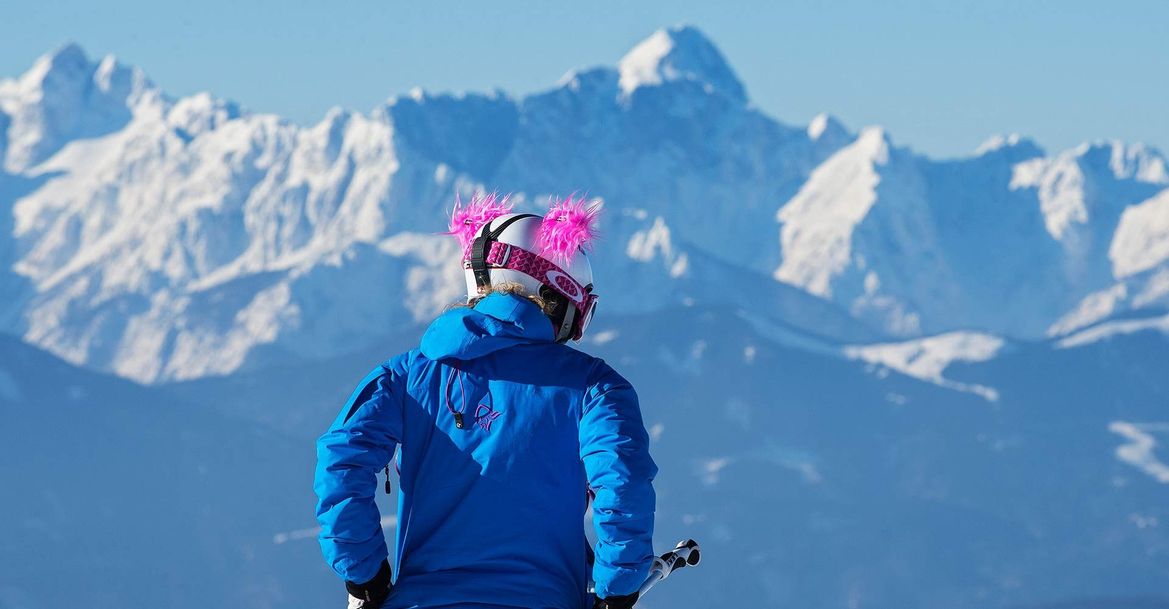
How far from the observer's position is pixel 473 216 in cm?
845

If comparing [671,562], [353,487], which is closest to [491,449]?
[353,487]

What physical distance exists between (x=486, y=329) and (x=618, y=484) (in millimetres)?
1042

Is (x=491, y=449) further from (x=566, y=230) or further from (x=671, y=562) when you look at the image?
(x=566, y=230)

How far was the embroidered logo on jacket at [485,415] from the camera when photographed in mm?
7520

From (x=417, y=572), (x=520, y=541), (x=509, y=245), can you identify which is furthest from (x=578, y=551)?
(x=509, y=245)

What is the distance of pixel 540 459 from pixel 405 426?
649 mm

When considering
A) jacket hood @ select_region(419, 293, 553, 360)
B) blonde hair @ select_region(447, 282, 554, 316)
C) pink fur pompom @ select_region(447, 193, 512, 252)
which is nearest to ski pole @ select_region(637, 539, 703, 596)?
jacket hood @ select_region(419, 293, 553, 360)

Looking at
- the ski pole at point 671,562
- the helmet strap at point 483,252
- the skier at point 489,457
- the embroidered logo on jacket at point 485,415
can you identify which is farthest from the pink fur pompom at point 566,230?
the ski pole at point 671,562

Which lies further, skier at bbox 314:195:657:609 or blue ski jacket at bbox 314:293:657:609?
blue ski jacket at bbox 314:293:657:609

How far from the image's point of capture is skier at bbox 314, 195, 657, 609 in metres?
7.23

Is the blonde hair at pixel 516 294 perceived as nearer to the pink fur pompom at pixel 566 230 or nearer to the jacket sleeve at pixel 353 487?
the pink fur pompom at pixel 566 230

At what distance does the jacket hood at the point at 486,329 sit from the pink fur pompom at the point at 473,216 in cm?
64

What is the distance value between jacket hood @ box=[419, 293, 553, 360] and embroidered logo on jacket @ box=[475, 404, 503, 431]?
0.24 metres

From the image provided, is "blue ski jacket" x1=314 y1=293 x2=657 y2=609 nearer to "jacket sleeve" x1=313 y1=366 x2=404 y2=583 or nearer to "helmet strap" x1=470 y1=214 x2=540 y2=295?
"jacket sleeve" x1=313 y1=366 x2=404 y2=583
